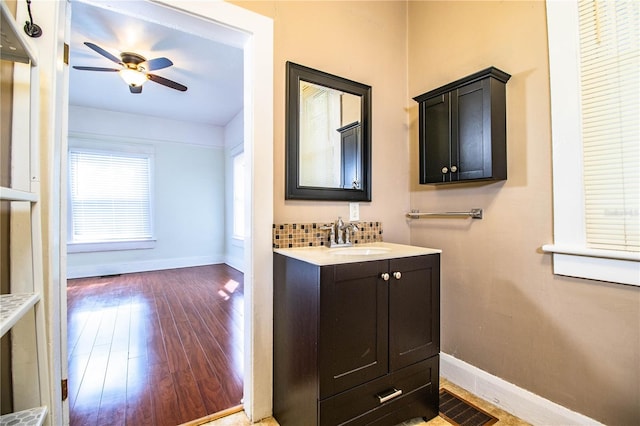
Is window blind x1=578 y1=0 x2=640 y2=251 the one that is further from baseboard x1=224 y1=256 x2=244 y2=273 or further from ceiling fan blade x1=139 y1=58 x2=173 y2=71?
baseboard x1=224 y1=256 x2=244 y2=273

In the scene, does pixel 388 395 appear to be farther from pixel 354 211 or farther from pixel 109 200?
A: pixel 109 200

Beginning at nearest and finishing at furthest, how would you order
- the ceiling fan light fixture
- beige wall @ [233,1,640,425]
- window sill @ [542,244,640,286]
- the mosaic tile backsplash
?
1. window sill @ [542,244,640,286]
2. beige wall @ [233,1,640,425]
3. the mosaic tile backsplash
4. the ceiling fan light fixture

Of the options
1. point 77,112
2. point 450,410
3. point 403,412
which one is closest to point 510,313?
point 450,410

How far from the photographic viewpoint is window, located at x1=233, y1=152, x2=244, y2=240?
5.02 m

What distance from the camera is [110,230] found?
4.72m

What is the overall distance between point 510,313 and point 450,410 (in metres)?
0.63

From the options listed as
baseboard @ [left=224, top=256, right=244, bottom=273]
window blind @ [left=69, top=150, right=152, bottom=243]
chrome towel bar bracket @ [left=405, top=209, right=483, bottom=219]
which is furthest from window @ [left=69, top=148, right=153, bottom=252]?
chrome towel bar bracket @ [left=405, top=209, right=483, bottom=219]

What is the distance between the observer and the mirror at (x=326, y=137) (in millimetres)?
1592

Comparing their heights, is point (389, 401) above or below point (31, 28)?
below

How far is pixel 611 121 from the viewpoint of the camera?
1.22m

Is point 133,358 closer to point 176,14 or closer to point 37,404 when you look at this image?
point 37,404

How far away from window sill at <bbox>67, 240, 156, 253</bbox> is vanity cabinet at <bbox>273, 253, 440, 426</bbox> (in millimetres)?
4446

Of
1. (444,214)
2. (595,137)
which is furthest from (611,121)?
(444,214)

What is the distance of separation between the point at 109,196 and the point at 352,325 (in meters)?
5.11
